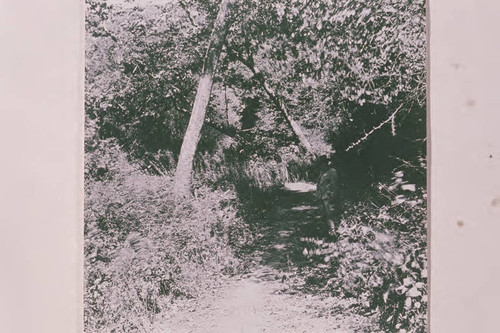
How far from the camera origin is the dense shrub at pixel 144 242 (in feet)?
6.49

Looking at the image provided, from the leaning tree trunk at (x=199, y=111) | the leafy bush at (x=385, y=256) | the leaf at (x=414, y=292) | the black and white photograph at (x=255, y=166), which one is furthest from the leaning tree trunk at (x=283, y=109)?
the leaf at (x=414, y=292)

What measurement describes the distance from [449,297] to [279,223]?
2.66 ft

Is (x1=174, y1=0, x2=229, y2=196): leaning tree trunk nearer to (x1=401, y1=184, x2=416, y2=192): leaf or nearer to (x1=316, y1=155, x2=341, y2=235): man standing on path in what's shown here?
(x1=316, y1=155, x2=341, y2=235): man standing on path

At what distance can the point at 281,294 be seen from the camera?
1951 mm

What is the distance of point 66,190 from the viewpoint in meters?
2.04

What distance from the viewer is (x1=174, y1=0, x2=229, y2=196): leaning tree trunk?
6.55 ft

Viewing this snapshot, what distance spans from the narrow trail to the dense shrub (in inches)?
4.2

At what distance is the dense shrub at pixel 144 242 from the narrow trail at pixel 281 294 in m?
0.11

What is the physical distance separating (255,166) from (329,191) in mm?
367

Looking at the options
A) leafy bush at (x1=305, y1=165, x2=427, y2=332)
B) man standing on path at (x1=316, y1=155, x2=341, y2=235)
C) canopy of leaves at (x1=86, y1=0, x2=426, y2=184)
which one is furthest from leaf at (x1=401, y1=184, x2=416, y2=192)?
man standing on path at (x1=316, y1=155, x2=341, y2=235)

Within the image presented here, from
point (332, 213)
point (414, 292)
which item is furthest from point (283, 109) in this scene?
point (414, 292)

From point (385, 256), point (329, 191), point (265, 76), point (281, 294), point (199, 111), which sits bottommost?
point (281, 294)

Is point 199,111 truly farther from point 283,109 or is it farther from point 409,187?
point 409,187

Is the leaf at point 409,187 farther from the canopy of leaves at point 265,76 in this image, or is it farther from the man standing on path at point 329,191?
the man standing on path at point 329,191
